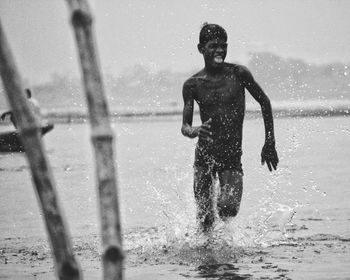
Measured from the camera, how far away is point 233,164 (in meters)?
7.36

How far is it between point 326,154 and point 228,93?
514 inches

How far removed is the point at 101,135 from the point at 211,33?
480 cm

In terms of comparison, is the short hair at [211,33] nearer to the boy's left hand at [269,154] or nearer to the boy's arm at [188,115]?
the boy's arm at [188,115]

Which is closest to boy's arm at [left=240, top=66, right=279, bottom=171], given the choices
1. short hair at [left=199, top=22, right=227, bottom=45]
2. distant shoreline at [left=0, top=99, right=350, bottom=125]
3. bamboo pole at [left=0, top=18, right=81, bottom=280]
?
short hair at [left=199, top=22, right=227, bottom=45]

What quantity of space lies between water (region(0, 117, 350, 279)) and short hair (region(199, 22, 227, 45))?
160 cm

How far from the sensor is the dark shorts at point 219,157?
24.1ft

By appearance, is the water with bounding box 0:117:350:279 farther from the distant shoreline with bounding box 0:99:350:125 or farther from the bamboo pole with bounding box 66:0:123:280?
the distant shoreline with bounding box 0:99:350:125

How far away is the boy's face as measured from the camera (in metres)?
7.21

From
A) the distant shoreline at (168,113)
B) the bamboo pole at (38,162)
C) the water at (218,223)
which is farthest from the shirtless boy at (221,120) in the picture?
the distant shoreline at (168,113)

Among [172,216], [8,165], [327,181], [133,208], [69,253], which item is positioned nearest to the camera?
[69,253]

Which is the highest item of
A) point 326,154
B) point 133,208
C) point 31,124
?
point 31,124

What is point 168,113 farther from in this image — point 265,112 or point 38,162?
point 38,162

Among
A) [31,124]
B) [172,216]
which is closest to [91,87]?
[31,124]

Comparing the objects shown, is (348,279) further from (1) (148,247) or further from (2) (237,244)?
(1) (148,247)
